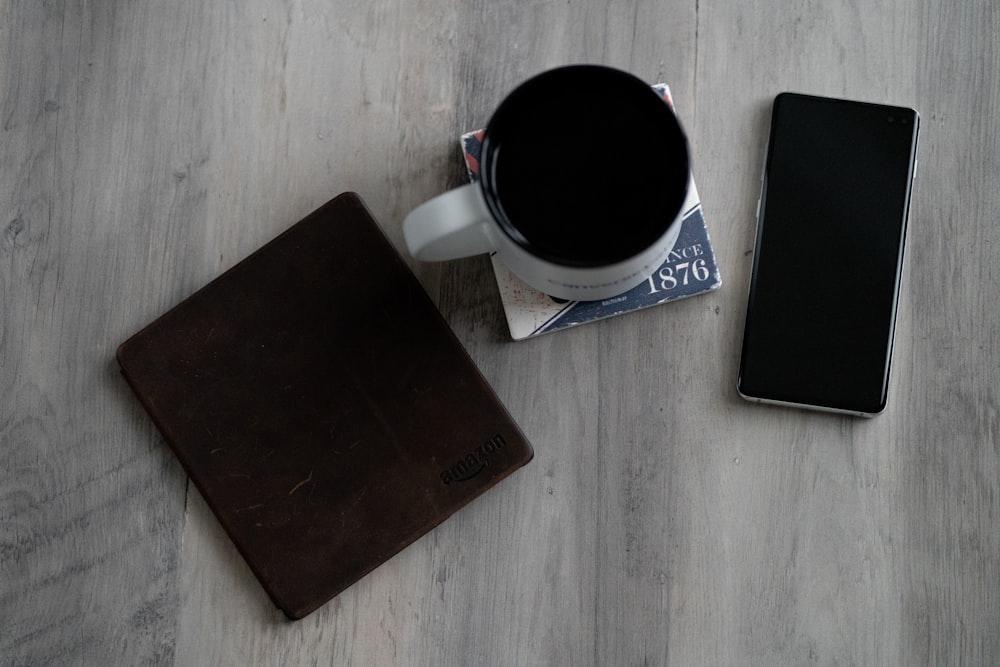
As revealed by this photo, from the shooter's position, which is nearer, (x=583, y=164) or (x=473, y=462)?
(x=583, y=164)

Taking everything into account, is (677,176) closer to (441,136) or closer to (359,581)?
(441,136)

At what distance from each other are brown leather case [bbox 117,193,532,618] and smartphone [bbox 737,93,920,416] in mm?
200

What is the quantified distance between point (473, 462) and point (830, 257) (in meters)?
0.30

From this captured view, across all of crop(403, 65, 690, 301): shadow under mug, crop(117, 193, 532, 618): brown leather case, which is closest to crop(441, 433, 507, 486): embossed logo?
crop(117, 193, 532, 618): brown leather case

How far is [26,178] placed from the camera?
605 millimetres


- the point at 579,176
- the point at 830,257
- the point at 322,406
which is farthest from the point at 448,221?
the point at 830,257

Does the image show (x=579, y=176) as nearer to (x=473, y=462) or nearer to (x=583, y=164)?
(x=583, y=164)

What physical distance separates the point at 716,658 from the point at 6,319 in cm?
58

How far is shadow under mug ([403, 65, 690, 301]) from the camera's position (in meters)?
0.45

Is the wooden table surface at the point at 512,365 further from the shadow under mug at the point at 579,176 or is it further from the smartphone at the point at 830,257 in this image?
the shadow under mug at the point at 579,176

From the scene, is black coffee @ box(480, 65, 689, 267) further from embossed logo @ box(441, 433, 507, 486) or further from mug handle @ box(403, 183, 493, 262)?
embossed logo @ box(441, 433, 507, 486)

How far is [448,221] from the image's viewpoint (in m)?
0.44

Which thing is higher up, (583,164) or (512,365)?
(583,164)

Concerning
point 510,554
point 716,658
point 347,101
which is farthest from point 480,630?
point 347,101
